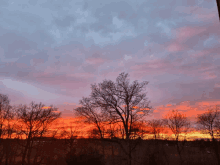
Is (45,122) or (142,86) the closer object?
(142,86)

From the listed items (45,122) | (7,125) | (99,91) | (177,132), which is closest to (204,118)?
(177,132)

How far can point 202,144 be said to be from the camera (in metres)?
72.1

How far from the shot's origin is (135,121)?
29.1 metres

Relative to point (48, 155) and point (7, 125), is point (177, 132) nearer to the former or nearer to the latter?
point (48, 155)

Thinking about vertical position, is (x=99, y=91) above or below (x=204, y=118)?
above

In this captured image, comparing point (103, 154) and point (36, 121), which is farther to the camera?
point (36, 121)

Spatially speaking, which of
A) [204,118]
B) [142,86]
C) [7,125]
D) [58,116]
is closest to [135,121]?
[142,86]

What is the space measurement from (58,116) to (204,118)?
4009 cm

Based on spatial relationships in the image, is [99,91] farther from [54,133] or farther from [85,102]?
[54,133]

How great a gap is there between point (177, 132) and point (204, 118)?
877cm

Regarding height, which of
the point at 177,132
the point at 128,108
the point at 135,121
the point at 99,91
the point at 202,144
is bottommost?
the point at 202,144

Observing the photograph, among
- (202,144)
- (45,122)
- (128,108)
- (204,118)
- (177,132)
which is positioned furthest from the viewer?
(202,144)

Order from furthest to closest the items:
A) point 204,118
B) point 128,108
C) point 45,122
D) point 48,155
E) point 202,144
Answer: point 202,144 < point 45,122 < point 48,155 < point 204,118 < point 128,108

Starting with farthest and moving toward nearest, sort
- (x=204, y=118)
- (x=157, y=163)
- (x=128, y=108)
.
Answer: (x=204, y=118) < (x=157, y=163) < (x=128, y=108)
